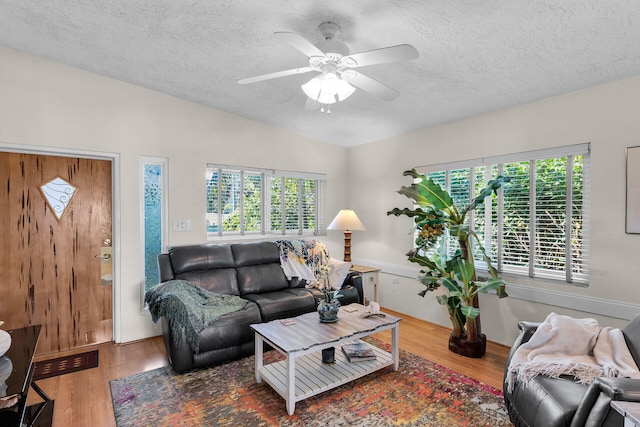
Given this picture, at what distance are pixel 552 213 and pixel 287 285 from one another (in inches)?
111

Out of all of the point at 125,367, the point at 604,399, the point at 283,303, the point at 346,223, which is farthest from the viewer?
the point at 346,223

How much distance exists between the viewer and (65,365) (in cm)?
295

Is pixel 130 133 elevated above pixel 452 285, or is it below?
above

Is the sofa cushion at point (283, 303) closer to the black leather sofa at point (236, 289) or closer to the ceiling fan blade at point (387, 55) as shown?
the black leather sofa at point (236, 289)

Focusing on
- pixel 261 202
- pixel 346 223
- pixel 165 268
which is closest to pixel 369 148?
pixel 346 223

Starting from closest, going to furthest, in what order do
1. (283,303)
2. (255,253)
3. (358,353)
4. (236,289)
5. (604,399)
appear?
(604,399), (358,353), (283,303), (236,289), (255,253)

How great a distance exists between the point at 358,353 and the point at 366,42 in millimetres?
2450

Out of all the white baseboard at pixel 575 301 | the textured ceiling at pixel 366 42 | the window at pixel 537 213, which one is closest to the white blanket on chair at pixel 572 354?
the white baseboard at pixel 575 301

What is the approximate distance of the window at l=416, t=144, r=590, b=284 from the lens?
292 centimetres

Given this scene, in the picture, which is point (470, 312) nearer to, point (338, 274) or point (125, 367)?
point (338, 274)

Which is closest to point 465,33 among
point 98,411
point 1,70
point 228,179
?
point 228,179

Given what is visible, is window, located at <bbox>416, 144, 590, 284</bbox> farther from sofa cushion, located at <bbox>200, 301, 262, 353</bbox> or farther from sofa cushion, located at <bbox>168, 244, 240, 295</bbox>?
sofa cushion, located at <bbox>168, 244, 240, 295</bbox>

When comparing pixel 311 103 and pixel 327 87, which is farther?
pixel 311 103

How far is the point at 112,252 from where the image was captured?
3473 mm
